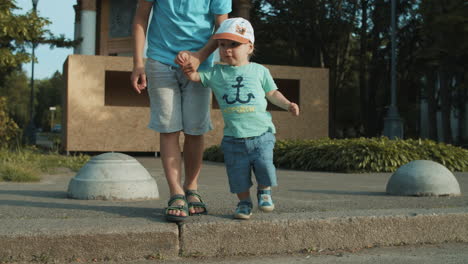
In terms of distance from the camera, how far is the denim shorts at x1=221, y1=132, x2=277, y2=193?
12.1ft

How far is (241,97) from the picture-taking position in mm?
3699

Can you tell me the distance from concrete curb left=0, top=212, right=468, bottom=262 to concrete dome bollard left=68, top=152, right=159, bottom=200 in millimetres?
1492

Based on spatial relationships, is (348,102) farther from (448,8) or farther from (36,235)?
(36,235)

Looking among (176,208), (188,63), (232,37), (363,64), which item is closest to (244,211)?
(176,208)

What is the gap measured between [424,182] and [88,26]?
18730mm

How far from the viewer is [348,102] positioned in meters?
37.9

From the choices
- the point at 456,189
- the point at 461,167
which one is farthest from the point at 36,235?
the point at 461,167

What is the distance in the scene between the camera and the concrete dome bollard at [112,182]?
509 centimetres

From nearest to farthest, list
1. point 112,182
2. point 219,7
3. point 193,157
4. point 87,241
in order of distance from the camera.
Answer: point 87,241, point 219,7, point 193,157, point 112,182

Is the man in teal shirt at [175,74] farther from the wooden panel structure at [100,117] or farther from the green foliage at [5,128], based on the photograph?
the wooden panel structure at [100,117]

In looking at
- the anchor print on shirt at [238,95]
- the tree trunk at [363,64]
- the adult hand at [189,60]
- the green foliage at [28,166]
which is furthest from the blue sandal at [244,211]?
the tree trunk at [363,64]

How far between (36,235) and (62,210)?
1.08 meters

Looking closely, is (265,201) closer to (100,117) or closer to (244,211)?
(244,211)

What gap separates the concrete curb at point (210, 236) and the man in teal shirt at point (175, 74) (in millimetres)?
457
